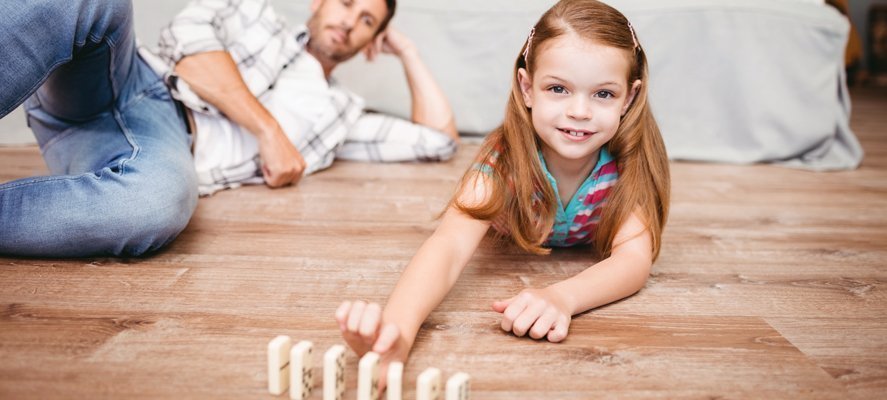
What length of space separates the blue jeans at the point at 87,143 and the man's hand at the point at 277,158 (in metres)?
0.21

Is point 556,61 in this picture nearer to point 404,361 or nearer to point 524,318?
point 524,318

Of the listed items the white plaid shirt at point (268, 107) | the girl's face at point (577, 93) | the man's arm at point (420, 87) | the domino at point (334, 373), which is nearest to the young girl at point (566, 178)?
the girl's face at point (577, 93)

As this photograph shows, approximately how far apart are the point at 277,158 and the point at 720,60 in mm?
1372

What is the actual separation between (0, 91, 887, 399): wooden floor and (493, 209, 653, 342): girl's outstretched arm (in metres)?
0.02

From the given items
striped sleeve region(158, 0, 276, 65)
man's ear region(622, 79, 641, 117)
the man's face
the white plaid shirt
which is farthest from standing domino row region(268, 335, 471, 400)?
the man's face

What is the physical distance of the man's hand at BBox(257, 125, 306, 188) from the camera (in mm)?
1626

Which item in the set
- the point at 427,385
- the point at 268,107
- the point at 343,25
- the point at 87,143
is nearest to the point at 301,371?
the point at 427,385

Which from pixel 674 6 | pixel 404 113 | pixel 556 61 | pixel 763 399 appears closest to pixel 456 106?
pixel 404 113

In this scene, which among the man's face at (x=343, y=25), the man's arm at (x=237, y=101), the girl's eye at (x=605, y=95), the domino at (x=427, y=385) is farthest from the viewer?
the man's face at (x=343, y=25)

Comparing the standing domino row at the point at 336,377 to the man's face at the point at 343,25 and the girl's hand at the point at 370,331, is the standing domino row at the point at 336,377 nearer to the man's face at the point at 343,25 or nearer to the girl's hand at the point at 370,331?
the girl's hand at the point at 370,331

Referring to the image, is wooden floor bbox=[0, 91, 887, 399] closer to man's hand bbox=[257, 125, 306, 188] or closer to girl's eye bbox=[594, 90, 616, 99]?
man's hand bbox=[257, 125, 306, 188]

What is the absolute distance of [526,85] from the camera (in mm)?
1144

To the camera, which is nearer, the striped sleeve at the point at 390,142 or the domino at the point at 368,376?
the domino at the point at 368,376

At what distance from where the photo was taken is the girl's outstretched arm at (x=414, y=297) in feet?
2.67
